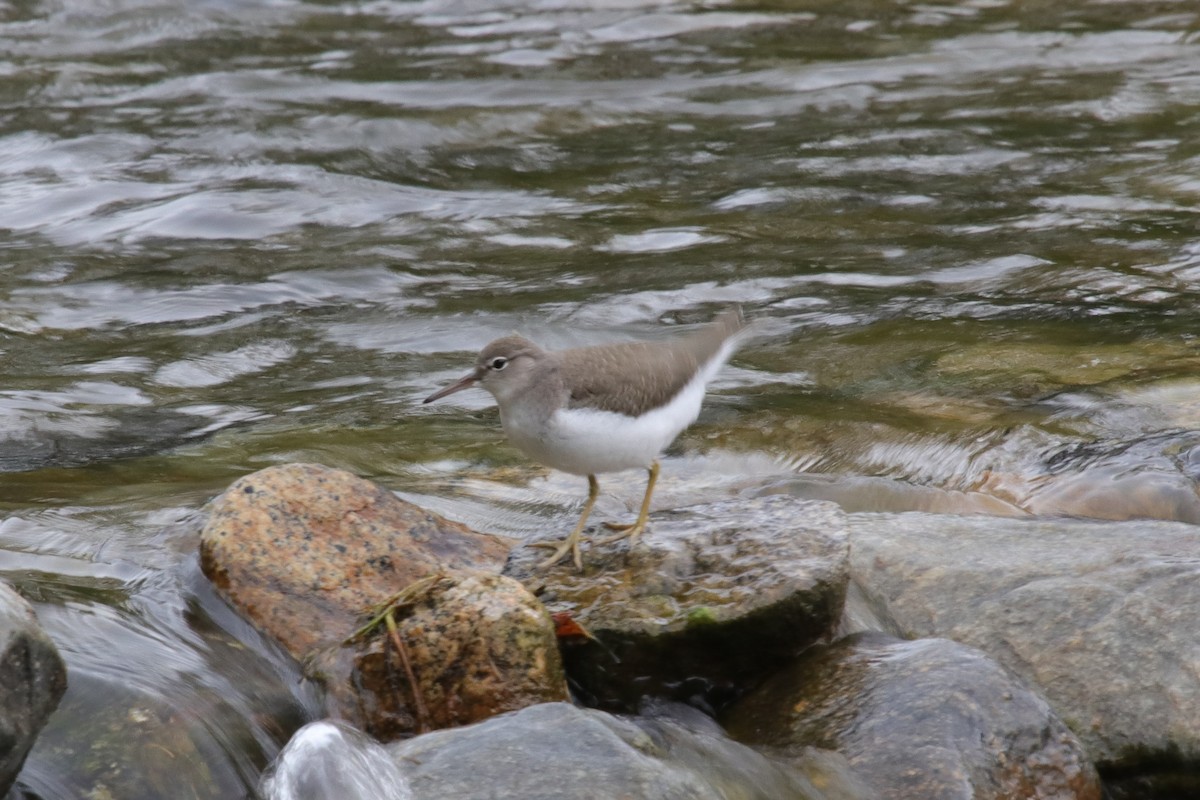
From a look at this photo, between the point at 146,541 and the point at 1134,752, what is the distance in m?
3.84


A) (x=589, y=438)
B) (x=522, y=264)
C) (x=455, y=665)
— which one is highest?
(x=589, y=438)

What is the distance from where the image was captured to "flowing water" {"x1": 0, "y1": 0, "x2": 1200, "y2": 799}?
20.7ft

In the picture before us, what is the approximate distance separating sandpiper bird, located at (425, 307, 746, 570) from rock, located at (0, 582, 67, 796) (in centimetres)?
187

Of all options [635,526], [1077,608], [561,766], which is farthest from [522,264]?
[561,766]

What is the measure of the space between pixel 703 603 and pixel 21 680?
2170 millimetres

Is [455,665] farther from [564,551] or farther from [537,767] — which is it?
[564,551]

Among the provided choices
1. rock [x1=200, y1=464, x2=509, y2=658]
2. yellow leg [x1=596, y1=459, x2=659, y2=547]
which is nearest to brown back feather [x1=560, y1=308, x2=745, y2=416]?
yellow leg [x1=596, y1=459, x2=659, y2=547]

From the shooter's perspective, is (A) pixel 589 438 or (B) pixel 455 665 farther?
(A) pixel 589 438

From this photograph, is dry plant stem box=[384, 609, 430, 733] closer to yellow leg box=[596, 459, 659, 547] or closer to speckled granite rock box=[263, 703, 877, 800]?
speckled granite rock box=[263, 703, 877, 800]

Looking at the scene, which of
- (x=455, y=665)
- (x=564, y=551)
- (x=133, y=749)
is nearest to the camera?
(x=133, y=749)

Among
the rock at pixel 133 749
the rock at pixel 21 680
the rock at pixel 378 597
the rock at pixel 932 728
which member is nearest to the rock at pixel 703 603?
the rock at pixel 932 728

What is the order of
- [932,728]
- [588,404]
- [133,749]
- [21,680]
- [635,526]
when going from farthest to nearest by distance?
1. [635,526]
2. [588,404]
3. [932,728]
4. [133,749]
5. [21,680]

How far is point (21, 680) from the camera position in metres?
3.85

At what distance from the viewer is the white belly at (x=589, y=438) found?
5.11m
